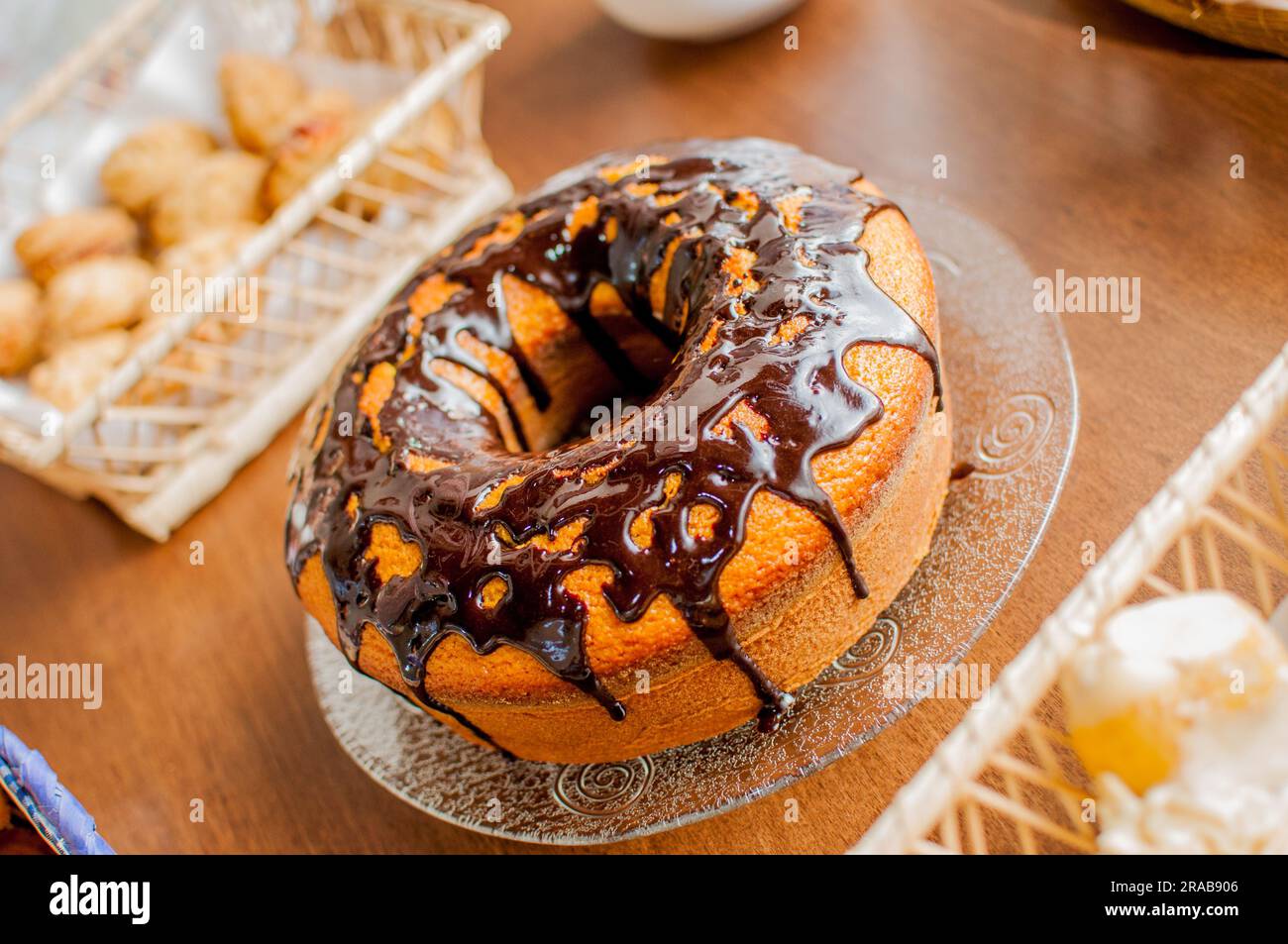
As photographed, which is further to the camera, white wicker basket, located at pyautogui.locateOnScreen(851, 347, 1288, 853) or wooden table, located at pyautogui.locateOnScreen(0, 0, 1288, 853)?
wooden table, located at pyautogui.locateOnScreen(0, 0, 1288, 853)

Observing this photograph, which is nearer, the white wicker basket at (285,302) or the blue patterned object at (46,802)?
the blue patterned object at (46,802)

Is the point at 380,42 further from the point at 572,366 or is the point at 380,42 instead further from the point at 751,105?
the point at 572,366

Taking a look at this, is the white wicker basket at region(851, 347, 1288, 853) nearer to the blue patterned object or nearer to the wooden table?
the wooden table

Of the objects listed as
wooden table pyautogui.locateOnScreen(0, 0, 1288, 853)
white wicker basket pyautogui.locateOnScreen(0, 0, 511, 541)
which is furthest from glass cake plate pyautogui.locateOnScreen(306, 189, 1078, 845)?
white wicker basket pyautogui.locateOnScreen(0, 0, 511, 541)

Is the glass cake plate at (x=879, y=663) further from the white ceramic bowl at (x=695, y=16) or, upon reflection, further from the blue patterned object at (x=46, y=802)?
the white ceramic bowl at (x=695, y=16)

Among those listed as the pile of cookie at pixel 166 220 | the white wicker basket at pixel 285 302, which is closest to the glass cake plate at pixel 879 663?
the white wicker basket at pixel 285 302

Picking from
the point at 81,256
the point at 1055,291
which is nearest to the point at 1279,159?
the point at 1055,291

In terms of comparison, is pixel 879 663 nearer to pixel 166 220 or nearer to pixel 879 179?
pixel 879 179
